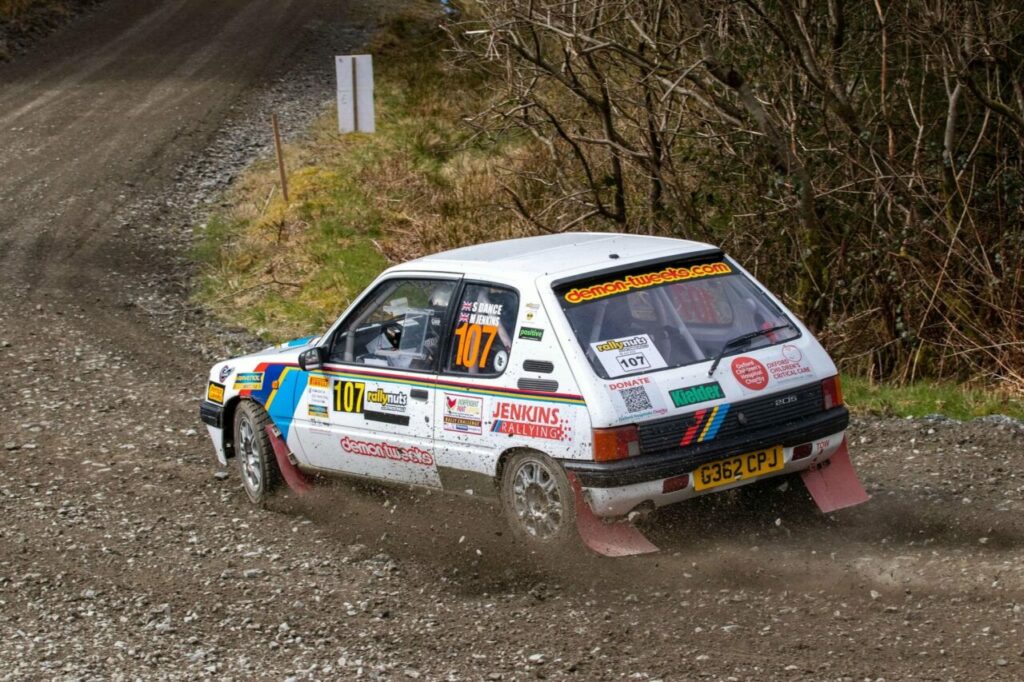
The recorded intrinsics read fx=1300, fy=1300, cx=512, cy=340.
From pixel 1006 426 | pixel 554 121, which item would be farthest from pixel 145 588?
pixel 554 121

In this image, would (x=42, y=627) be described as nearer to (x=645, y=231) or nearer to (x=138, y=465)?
(x=138, y=465)

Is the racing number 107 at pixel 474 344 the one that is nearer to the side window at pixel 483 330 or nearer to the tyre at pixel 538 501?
the side window at pixel 483 330

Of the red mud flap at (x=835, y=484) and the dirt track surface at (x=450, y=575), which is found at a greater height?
the red mud flap at (x=835, y=484)

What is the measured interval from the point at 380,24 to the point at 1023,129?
20145mm

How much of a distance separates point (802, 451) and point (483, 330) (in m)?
1.68

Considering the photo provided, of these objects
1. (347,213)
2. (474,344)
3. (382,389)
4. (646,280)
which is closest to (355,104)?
(347,213)

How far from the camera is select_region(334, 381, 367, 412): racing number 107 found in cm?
716

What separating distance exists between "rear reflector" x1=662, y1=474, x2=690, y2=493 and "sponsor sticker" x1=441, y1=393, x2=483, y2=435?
999 millimetres

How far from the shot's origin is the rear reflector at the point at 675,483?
594 centimetres

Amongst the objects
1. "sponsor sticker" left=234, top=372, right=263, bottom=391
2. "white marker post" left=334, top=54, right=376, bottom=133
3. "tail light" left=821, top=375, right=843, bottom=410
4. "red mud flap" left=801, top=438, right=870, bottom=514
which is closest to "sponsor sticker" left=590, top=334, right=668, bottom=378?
"tail light" left=821, top=375, right=843, bottom=410

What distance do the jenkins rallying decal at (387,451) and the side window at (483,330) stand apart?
495 mm

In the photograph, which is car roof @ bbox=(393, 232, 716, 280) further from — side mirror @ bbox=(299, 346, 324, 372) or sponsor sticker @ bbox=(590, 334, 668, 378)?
side mirror @ bbox=(299, 346, 324, 372)

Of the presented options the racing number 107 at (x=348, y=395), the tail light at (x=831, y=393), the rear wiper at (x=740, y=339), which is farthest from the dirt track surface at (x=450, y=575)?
the rear wiper at (x=740, y=339)

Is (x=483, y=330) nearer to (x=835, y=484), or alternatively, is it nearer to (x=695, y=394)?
(x=695, y=394)
